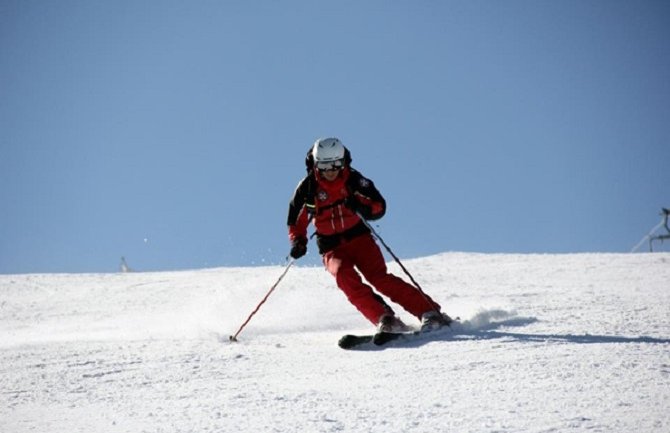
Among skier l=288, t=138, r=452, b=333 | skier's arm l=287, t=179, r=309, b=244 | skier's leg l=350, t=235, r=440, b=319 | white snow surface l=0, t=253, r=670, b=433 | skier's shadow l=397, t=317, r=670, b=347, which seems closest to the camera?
white snow surface l=0, t=253, r=670, b=433

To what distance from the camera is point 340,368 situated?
3.91 metres

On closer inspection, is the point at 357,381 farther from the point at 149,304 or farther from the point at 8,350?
the point at 149,304

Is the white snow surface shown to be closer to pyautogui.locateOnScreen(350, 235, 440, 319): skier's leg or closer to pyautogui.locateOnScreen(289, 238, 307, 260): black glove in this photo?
pyautogui.locateOnScreen(350, 235, 440, 319): skier's leg

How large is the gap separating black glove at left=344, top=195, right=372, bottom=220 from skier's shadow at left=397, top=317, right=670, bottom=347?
1257 mm

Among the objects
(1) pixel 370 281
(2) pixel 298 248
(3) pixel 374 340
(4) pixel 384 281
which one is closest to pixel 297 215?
(2) pixel 298 248

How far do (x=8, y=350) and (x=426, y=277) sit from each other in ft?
19.9

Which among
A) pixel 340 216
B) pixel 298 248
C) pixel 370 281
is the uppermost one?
pixel 340 216

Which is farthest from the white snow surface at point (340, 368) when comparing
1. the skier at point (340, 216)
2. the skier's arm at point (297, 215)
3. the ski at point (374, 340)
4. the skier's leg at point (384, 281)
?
the skier's arm at point (297, 215)

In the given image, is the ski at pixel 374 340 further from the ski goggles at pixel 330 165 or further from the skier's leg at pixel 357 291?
the ski goggles at pixel 330 165

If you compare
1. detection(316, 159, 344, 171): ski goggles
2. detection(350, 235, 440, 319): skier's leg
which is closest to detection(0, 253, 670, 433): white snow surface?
detection(350, 235, 440, 319): skier's leg

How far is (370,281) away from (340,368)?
67.3 inches

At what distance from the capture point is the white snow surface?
2.78 meters

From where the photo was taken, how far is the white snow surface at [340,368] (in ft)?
9.11

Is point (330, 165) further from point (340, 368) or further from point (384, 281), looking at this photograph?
point (340, 368)
